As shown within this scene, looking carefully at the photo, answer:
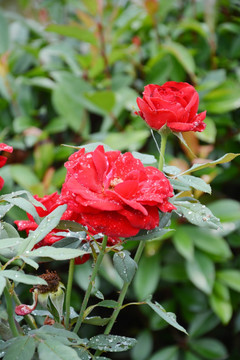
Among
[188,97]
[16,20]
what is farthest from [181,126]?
[16,20]

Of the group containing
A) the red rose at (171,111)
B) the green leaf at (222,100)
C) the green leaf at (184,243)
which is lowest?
the green leaf at (184,243)

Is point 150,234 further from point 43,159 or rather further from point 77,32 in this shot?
point 77,32

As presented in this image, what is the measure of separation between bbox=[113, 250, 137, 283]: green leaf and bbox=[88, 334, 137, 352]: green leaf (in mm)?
70

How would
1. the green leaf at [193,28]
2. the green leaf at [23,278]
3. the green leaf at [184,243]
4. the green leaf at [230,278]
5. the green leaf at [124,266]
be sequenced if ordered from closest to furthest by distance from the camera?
the green leaf at [23,278] < the green leaf at [124,266] < the green leaf at [184,243] < the green leaf at [230,278] < the green leaf at [193,28]

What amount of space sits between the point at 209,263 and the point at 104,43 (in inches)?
29.6

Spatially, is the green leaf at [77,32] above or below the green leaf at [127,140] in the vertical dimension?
above

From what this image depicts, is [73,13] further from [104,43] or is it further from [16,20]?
[104,43]

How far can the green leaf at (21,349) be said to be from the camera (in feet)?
1.47

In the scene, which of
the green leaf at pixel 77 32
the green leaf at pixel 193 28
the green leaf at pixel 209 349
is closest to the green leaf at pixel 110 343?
the green leaf at pixel 209 349

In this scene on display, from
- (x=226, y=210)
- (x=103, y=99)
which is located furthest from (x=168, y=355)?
(x=103, y=99)

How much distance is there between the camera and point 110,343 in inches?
21.5

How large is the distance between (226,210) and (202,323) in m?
0.37

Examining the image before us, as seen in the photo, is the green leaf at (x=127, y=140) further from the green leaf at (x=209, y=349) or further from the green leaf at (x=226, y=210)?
the green leaf at (x=209, y=349)

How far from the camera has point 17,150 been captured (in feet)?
5.05
